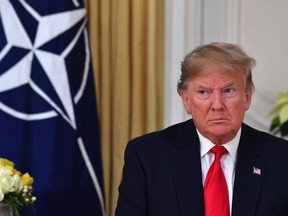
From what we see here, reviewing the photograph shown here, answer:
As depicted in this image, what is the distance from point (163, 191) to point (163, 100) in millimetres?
1685

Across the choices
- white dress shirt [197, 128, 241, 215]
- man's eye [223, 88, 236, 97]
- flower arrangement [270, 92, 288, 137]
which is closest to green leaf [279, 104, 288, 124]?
flower arrangement [270, 92, 288, 137]

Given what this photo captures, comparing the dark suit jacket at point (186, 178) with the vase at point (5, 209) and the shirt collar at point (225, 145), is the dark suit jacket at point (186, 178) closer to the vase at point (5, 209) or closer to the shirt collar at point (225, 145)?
the shirt collar at point (225, 145)

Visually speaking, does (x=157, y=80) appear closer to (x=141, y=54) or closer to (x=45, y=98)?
(x=141, y=54)

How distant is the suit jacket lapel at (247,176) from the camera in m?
2.31

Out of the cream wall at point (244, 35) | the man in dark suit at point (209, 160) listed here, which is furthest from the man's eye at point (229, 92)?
the cream wall at point (244, 35)

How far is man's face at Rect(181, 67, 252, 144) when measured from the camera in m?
2.29

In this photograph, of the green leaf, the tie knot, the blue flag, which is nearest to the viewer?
the tie knot

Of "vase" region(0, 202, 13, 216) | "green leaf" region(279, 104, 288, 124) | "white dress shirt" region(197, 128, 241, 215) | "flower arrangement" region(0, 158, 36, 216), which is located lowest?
"vase" region(0, 202, 13, 216)

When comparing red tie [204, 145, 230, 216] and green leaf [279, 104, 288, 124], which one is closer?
red tie [204, 145, 230, 216]

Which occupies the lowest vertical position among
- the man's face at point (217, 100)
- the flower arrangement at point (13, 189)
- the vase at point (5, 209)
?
the vase at point (5, 209)

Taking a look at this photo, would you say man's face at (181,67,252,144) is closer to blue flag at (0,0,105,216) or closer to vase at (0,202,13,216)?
vase at (0,202,13,216)

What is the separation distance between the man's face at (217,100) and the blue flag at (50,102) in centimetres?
108

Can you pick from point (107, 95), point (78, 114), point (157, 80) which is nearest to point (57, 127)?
point (78, 114)

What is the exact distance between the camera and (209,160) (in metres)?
2.43
